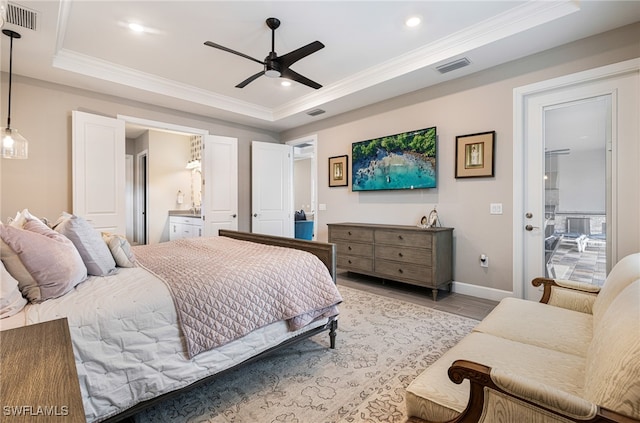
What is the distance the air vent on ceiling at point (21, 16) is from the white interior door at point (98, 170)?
52.0 inches

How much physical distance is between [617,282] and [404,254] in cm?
218

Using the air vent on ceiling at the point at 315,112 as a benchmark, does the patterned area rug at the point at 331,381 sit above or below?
below

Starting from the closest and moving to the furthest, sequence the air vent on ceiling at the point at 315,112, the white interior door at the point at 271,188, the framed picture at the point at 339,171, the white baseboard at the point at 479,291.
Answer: the white baseboard at the point at 479,291 → the air vent on ceiling at the point at 315,112 → the framed picture at the point at 339,171 → the white interior door at the point at 271,188

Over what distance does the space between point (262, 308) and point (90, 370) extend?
83 cm

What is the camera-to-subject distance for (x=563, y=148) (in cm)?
299

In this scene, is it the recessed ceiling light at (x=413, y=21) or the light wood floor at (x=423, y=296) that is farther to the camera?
the light wood floor at (x=423, y=296)

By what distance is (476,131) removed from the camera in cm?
348

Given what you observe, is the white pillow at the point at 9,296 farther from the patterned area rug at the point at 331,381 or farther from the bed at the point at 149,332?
the patterned area rug at the point at 331,381

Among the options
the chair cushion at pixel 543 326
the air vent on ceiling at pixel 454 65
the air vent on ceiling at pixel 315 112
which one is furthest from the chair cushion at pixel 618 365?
the air vent on ceiling at pixel 315 112

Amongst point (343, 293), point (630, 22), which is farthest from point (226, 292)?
point (630, 22)

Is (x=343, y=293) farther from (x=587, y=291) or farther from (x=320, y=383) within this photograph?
(x=587, y=291)

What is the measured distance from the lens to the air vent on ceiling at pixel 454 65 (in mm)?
3197

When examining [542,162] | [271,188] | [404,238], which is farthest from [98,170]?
[542,162]

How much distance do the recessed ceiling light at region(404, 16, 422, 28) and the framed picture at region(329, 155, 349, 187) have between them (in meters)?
2.26
